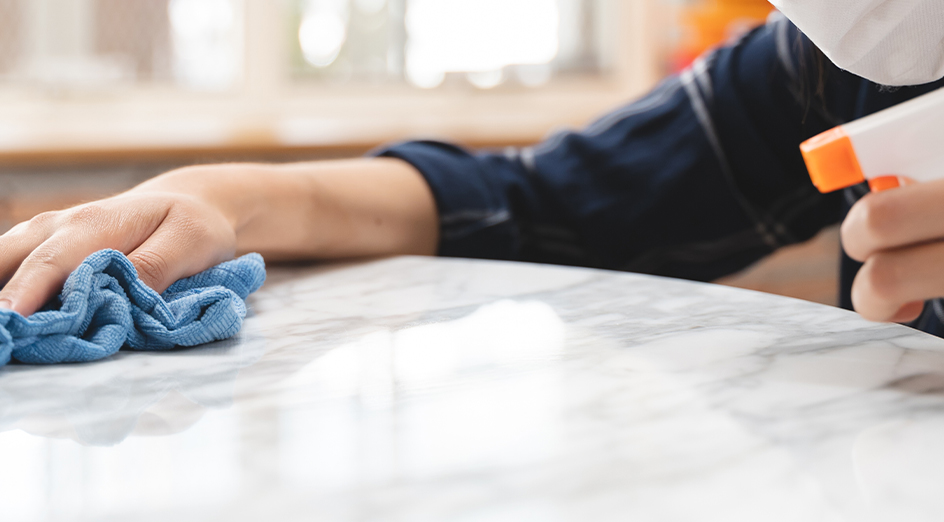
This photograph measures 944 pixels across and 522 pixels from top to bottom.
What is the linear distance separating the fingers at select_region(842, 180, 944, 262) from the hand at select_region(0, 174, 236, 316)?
0.35 m

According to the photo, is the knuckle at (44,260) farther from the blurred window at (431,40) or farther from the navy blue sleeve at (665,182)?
the blurred window at (431,40)

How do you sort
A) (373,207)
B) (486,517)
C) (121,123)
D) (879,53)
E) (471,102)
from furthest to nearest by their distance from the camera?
(471,102) < (121,123) < (373,207) < (879,53) < (486,517)

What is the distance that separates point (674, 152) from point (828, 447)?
0.50m

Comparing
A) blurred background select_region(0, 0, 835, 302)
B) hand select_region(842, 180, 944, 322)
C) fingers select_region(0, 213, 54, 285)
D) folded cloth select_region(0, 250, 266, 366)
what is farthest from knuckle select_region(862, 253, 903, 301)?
blurred background select_region(0, 0, 835, 302)

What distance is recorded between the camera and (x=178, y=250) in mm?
429

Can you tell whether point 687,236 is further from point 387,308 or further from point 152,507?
point 152,507

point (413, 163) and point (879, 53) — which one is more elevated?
point (879, 53)

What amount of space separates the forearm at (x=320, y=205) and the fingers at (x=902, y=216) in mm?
391

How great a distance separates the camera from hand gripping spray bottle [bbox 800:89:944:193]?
Answer: 12.2 inches

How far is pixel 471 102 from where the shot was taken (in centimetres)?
202

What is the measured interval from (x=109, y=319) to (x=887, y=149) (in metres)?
0.36

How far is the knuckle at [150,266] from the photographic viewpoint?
41 centimetres

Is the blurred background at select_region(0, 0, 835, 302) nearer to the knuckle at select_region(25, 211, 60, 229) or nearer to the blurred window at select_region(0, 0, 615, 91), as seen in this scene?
the blurred window at select_region(0, 0, 615, 91)

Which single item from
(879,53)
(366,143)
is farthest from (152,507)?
(366,143)
